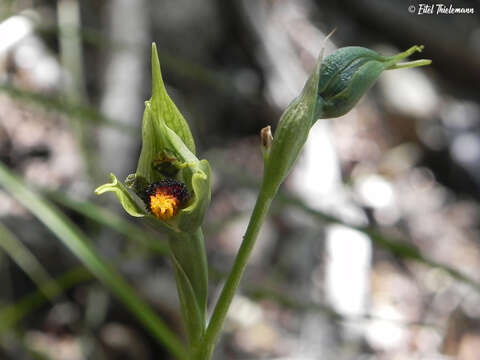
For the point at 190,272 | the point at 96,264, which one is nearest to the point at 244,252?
the point at 190,272

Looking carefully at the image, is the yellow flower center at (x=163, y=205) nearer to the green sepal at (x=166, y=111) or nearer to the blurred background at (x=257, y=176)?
the green sepal at (x=166, y=111)

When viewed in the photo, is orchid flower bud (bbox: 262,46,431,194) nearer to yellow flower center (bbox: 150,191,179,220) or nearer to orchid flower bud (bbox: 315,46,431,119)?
orchid flower bud (bbox: 315,46,431,119)

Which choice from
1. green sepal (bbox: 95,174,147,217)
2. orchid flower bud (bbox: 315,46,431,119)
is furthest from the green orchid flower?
orchid flower bud (bbox: 315,46,431,119)

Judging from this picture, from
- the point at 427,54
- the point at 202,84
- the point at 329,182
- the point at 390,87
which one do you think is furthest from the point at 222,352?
the point at 427,54

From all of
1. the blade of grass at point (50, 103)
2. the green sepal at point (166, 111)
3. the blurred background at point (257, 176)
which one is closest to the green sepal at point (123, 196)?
the green sepal at point (166, 111)

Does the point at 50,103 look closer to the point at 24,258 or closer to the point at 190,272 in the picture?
the point at 24,258

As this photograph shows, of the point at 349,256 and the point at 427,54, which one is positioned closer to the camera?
the point at 349,256

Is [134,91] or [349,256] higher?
[134,91]

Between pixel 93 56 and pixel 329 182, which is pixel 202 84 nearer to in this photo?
pixel 93 56
